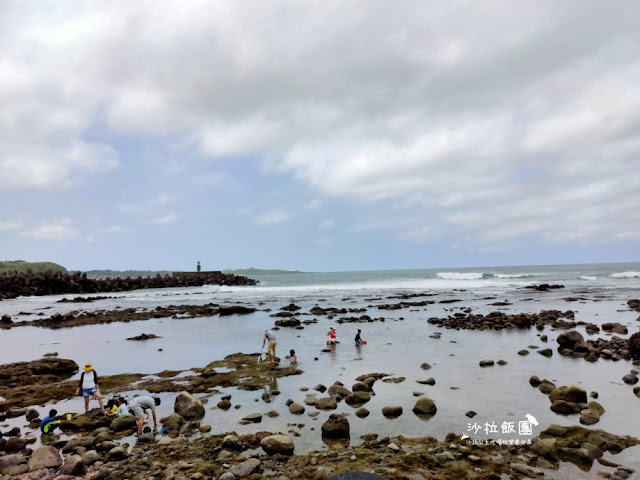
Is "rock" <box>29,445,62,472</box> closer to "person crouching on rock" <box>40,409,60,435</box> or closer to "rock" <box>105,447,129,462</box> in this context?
"rock" <box>105,447,129,462</box>

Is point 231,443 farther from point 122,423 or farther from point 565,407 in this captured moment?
point 565,407

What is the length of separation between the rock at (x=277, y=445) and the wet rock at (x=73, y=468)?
3.80 meters

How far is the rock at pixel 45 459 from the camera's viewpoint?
8.36 metres

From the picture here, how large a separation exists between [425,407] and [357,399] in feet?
7.21

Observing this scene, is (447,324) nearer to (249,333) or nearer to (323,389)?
(249,333)

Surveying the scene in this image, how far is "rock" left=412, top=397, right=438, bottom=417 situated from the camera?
1075 centimetres

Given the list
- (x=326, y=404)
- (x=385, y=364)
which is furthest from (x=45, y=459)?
(x=385, y=364)

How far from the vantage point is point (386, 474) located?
732cm

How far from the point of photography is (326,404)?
38.2 ft

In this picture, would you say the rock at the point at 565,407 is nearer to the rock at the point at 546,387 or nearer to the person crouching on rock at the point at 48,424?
the rock at the point at 546,387

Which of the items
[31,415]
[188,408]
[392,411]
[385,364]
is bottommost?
[385,364]

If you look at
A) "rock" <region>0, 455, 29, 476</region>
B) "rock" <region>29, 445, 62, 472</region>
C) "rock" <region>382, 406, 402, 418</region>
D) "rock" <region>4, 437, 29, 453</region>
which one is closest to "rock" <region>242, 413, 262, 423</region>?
"rock" <region>382, 406, 402, 418</region>

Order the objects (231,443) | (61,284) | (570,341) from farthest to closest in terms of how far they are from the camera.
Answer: (61,284) < (570,341) < (231,443)

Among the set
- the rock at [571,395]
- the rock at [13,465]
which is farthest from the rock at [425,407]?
the rock at [13,465]
